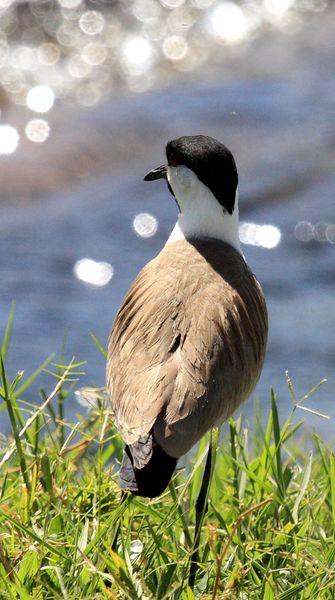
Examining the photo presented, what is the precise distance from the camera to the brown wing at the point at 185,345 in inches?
131

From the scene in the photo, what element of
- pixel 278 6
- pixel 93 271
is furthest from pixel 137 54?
pixel 93 271

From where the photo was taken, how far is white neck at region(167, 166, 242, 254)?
426cm

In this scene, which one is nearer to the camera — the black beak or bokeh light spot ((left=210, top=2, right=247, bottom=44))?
the black beak

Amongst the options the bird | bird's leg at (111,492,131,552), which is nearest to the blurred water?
the bird

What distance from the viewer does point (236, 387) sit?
11.9 ft

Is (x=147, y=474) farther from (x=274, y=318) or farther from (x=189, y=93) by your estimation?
(x=189, y=93)

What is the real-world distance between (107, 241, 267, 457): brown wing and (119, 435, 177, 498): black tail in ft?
0.09

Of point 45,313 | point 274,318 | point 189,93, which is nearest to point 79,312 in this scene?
point 45,313

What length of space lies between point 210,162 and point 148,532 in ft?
4.26

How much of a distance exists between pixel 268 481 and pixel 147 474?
2.76 feet

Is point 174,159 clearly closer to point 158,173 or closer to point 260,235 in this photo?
point 158,173

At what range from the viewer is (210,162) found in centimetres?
409

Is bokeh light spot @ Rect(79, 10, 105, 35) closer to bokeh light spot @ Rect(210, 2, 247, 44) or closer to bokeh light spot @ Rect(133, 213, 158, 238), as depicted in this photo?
bokeh light spot @ Rect(210, 2, 247, 44)

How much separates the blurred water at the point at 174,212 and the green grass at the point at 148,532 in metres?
2.32
